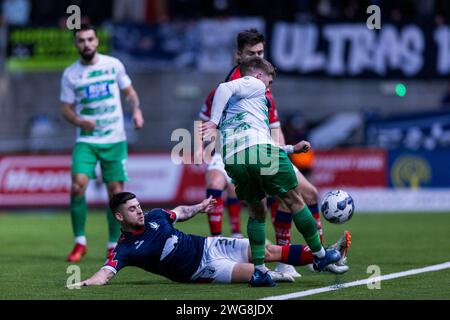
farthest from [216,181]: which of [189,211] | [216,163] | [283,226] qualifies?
[189,211]

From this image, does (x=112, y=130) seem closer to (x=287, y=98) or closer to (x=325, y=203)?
(x=325, y=203)

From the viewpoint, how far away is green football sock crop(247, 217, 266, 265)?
8.91 m

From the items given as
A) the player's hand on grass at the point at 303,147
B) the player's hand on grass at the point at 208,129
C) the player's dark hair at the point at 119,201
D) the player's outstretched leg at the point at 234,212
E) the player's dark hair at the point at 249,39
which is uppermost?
the player's dark hair at the point at 249,39

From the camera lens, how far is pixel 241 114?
8.92 m

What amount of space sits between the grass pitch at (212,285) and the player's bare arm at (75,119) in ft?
4.64

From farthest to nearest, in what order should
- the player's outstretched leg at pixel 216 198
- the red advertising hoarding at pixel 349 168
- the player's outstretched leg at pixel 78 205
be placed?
the red advertising hoarding at pixel 349 168 → the player's outstretched leg at pixel 78 205 → the player's outstretched leg at pixel 216 198

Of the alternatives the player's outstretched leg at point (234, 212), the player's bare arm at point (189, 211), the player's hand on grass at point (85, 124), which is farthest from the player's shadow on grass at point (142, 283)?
the player's outstretched leg at point (234, 212)

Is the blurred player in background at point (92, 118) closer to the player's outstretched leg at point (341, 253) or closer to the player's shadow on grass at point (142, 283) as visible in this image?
the player's shadow on grass at point (142, 283)

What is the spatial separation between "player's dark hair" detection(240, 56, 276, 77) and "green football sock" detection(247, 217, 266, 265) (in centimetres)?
119

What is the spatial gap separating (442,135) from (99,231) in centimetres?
867

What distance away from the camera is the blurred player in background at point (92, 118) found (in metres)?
12.1

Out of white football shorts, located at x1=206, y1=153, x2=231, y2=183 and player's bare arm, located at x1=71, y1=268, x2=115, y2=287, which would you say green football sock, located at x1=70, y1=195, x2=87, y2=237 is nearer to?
white football shorts, located at x1=206, y1=153, x2=231, y2=183
